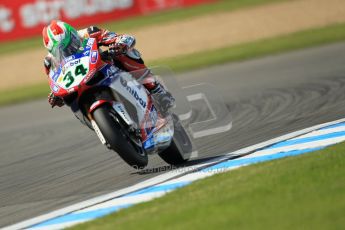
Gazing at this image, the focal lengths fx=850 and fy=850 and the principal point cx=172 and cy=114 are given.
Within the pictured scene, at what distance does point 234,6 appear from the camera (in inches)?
1176

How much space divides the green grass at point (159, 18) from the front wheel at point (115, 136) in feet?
65.6

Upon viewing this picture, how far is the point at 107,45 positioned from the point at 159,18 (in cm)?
2217

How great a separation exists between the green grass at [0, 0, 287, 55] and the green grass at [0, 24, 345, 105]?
6.84 m

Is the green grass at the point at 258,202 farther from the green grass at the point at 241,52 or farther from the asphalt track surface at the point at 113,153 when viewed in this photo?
the green grass at the point at 241,52

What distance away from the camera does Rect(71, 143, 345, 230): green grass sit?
5.16 m

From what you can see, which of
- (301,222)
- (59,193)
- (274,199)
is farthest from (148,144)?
(301,222)

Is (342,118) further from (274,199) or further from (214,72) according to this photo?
(214,72)

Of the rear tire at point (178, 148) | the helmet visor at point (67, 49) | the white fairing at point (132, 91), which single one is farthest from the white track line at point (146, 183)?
the helmet visor at point (67, 49)

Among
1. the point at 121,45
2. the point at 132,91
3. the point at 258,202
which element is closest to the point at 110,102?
the point at 132,91

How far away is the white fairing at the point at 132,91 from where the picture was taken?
8094 mm

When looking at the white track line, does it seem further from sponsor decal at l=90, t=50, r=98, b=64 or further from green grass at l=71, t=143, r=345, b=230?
sponsor decal at l=90, t=50, r=98, b=64

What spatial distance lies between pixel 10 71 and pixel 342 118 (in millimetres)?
16668

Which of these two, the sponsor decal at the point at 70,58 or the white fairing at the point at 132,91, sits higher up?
the sponsor decal at the point at 70,58

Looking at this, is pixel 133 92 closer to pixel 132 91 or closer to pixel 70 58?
pixel 132 91
